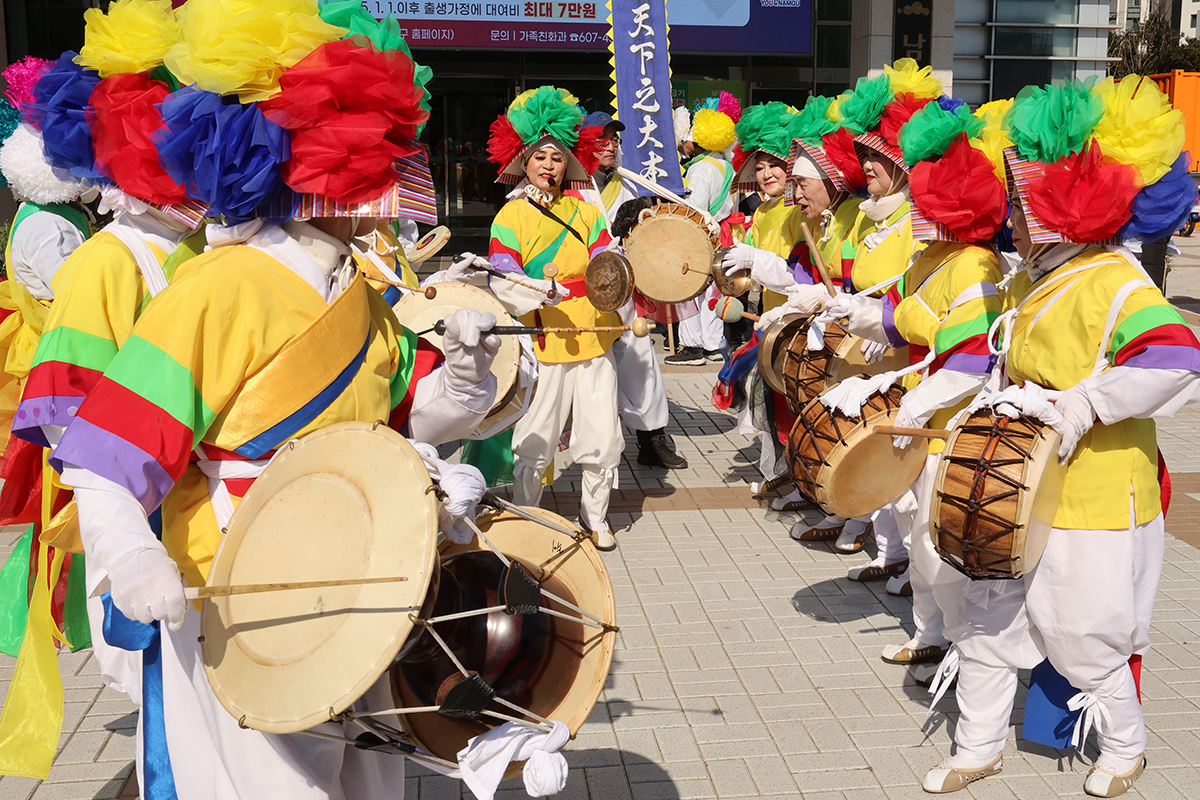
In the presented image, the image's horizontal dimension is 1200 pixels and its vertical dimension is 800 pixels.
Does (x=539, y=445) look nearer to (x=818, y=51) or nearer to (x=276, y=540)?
(x=276, y=540)

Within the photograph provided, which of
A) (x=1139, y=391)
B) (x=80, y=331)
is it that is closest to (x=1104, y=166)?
(x=1139, y=391)

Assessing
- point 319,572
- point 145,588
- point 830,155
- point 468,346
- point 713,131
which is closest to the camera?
point 145,588

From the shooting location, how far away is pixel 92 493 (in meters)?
1.93

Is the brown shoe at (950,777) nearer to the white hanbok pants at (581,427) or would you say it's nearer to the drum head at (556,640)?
the drum head at (556,640)

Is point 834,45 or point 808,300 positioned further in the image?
point 834,45

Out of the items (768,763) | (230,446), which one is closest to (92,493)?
(230,446)

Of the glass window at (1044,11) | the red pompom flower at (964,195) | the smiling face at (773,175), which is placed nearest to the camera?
the red pompom flower at (964,195)

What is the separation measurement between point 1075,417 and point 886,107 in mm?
2528

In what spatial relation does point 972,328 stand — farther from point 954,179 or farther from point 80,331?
point 80,331

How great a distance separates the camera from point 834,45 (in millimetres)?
14523

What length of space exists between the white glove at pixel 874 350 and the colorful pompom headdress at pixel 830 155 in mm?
1279

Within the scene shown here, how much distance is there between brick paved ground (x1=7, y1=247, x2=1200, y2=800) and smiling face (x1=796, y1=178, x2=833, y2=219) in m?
Result: 1.84

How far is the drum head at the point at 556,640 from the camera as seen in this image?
2.18m

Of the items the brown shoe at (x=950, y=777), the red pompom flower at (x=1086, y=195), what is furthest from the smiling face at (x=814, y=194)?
the brown shoe at (x=950, y=777)
